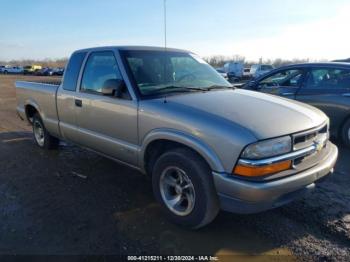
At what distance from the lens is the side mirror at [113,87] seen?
12.3 ft

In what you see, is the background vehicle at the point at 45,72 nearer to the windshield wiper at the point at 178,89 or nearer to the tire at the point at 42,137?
the tire at the point at 42,137

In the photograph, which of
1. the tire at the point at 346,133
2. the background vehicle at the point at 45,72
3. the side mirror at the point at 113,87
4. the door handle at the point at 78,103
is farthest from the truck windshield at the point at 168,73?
the background vehicle at the point at 45,72

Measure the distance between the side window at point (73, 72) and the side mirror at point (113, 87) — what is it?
109 centimetres

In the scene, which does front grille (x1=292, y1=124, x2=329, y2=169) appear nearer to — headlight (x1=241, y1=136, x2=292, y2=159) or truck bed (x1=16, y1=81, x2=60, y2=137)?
headlight (x1=241, y1=136, x2=292, y2=159)

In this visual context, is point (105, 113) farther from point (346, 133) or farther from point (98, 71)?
point (346, 133)

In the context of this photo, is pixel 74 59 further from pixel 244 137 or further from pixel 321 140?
pixel 321 140

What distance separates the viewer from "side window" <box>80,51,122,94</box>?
4.08 m

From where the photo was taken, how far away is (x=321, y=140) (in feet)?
11.2

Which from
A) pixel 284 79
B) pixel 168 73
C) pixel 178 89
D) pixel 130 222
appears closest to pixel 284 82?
pixel 284 79

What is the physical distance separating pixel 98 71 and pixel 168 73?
1.02m

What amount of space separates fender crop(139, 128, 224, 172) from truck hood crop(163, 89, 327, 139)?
0.31 m

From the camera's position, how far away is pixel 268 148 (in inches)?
110

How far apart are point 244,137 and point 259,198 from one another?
1.79 feet

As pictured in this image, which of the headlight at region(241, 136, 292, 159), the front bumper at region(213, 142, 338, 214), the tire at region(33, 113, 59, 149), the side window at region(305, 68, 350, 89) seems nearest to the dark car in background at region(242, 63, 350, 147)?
the side window at region(305, 68, 350, 89)
